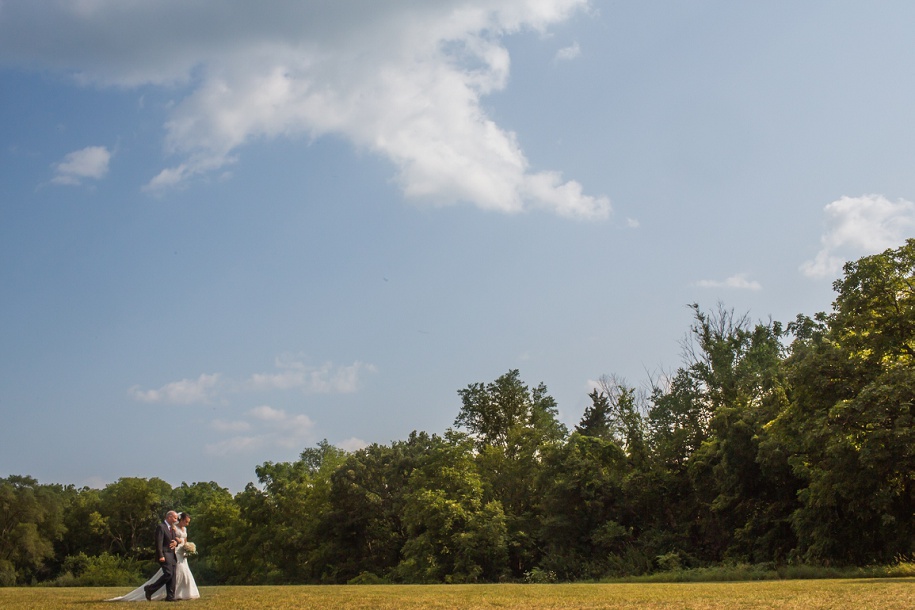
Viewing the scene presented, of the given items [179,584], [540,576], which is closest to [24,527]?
[540,576]

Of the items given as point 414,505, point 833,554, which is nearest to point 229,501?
point 414,505

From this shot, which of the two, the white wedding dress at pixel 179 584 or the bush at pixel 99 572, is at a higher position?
the white wedding dress at pixel 179 584

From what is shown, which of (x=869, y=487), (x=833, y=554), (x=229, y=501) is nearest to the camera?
(x=869, y=487)

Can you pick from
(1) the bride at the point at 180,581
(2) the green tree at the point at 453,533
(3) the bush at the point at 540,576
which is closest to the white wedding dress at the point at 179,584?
(1) the bride at the point at 180,581

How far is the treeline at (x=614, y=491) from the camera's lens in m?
27.0

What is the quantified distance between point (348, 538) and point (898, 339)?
131 feet

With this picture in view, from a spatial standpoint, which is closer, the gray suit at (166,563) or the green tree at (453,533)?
the gray suit at (166,563)

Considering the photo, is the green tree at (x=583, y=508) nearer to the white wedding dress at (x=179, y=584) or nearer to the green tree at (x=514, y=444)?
the green tree at (x=514, y=444)

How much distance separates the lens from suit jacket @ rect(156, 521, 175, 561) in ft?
49.5

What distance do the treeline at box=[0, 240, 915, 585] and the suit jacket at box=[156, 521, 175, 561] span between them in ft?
65.6

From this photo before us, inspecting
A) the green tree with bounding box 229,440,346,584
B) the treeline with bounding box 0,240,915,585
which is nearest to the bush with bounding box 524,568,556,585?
the treeline with bounding box 0,240,915,585

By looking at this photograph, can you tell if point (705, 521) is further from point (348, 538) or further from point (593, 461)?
point (348, 538)

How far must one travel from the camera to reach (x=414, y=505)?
47781 millimetres

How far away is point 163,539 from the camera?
15328 mm
